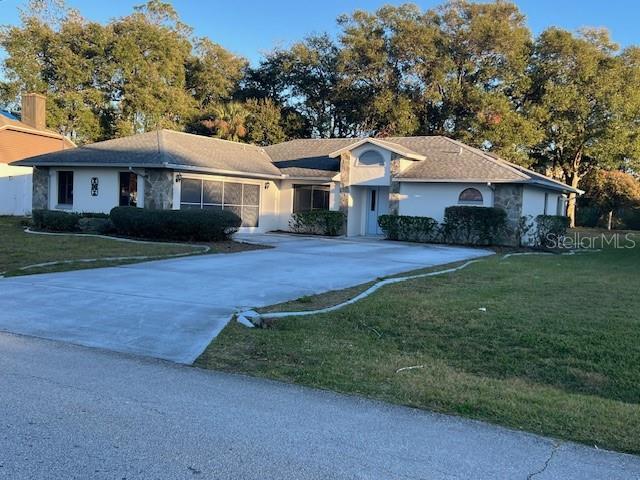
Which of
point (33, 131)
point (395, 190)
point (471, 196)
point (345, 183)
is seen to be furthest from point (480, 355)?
point (33, 131)

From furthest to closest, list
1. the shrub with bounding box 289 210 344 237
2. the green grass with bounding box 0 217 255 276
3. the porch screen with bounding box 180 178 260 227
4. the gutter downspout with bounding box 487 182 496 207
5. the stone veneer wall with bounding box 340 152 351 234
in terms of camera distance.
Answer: the stone veneer wall with bounding box 340 152 351 234
the shrub with bounding box 289 210 344 237
the porch screen with bounding box 180 178 260 227
the gutter downspout with bounding box 487 182 496 207
the green grass with bounding box 0 217 255 276

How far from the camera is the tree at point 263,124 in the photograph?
3906cm

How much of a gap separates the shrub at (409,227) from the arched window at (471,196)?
1470 millimetres

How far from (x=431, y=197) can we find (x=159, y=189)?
1058 cm

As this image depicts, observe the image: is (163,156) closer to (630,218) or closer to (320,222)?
(320,222)

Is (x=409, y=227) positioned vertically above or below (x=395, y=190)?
below

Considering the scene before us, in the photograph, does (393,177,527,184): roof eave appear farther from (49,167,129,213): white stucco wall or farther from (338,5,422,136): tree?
(338,5,422,136): tree

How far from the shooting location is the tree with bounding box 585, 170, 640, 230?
121 feet

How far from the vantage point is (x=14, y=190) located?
31391 mm

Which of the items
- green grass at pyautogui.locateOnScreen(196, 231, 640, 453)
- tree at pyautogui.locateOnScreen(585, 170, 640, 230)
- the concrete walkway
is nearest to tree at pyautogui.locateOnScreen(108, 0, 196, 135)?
tree at pyautogui.locateOnScreen(585, 170, 640, 230)

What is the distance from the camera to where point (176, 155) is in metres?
22.7

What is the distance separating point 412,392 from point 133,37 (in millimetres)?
39454

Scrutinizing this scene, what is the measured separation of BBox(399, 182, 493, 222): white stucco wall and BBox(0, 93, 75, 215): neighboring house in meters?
20.3

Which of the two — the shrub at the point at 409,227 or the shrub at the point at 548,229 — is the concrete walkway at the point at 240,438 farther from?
the shrub at the point at 548,229
